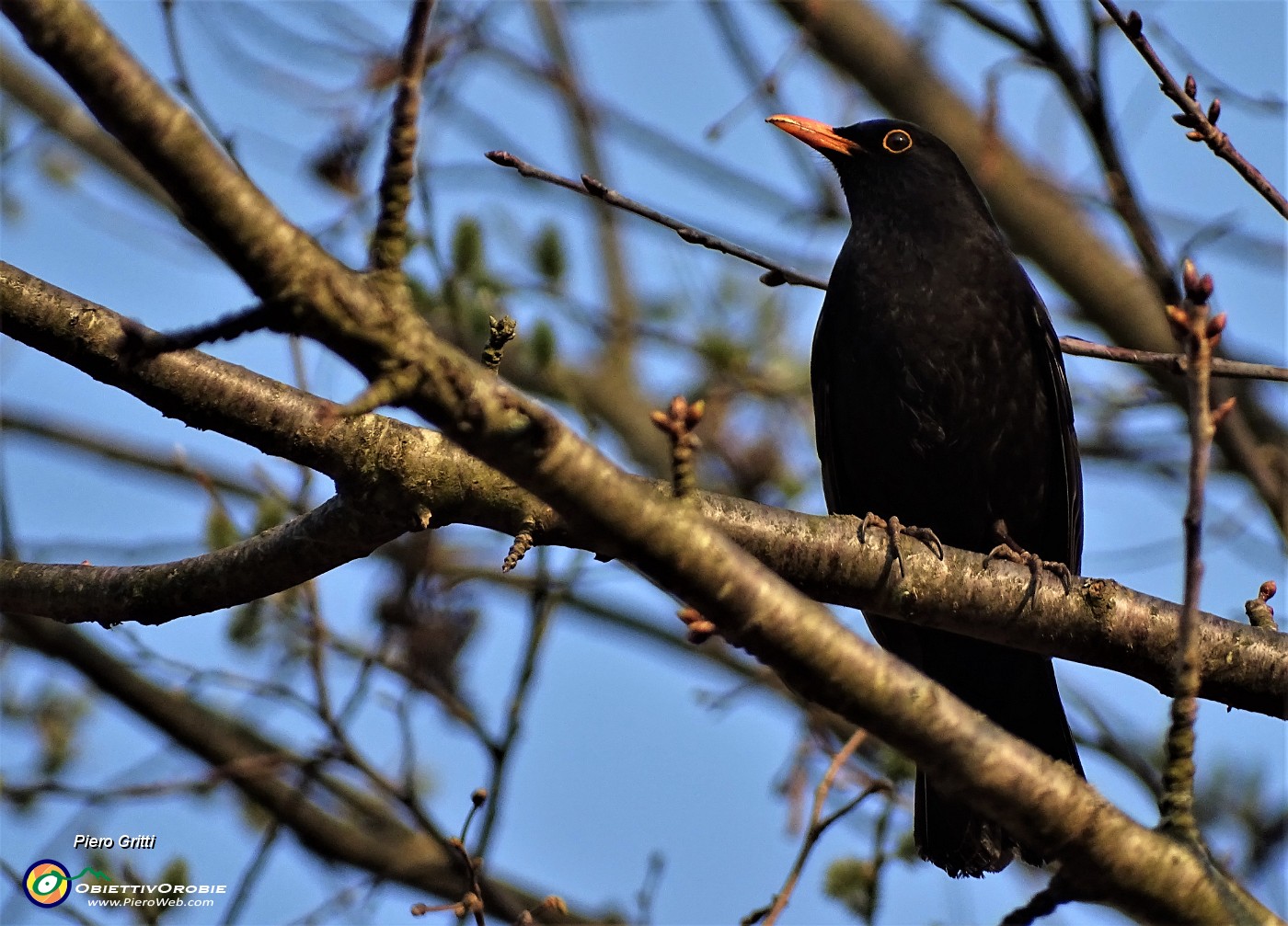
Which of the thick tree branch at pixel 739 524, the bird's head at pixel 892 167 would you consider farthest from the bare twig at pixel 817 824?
the bird's head at pixel 892 167

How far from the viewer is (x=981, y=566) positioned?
11.9 ft

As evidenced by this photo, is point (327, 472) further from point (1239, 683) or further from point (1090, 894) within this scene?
point (1239, 683)

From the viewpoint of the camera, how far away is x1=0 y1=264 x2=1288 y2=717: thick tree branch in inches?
120

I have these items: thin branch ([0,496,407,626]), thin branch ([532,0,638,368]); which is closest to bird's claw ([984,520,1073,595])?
thin branch ([0,496,407,626])

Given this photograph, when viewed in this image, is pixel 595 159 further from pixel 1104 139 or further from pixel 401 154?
pixel 401 154

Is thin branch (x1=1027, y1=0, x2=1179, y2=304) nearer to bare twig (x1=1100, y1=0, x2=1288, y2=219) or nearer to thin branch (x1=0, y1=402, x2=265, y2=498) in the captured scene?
bare twig (x1=1100, y1=0, x2=1288, y2=219)

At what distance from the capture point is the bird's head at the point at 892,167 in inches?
217

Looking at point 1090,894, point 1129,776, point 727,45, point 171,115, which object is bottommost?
point 1090,894

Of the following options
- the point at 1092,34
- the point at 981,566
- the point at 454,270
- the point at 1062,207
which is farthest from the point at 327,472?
the point at 1062,207

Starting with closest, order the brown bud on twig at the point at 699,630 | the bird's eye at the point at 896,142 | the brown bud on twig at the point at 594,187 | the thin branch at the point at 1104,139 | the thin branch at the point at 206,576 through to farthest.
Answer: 1. the brown bud on twig at the point at 699,630
2. the thin branch at the point at 206,576
3. the brown bud on twig at the point at 594,187
4. the thin branch at the point at 1104,139
5. the bird's eye at the point at 896,142

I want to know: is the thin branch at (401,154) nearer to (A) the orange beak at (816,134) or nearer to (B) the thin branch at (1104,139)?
(B) the thin branch at (1104,139)

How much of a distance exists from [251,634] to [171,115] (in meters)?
4.04

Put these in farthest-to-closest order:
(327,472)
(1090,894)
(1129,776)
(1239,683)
A: (1129,776), (1239,683), (327,472), (1090,894)

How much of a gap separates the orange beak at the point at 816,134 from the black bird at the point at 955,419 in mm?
707
